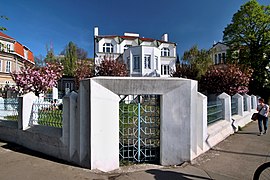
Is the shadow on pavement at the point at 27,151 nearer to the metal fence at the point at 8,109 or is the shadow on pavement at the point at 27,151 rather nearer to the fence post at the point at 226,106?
the metal fence at the point at 8,109

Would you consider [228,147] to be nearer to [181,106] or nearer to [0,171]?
[181,106]

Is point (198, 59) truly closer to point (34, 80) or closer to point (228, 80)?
point (228, 80)

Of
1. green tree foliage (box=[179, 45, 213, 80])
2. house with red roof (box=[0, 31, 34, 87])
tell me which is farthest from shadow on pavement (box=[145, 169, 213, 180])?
house with red roof (box=[0, 31, 34, 87])

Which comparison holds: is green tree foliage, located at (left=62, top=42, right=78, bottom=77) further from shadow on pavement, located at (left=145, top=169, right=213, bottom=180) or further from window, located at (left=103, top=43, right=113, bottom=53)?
shadow on pavement, located at (left=145, top=169, right=213, bottom=180)

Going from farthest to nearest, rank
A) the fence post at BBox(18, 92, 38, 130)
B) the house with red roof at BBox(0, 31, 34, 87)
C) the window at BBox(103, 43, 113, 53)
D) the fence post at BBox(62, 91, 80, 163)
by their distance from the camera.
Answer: the window at BBox(103, 43, 113, 53), the house with red roof at BBox(0, 31, 34, 87), the fence post at BBox(18, 92, 38, 130), the fence post at BBox(62, 91, 80, 163)

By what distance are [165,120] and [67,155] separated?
2.78 m

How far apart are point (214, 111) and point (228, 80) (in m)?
10.6

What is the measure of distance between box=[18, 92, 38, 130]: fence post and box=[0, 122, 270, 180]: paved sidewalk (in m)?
0.89

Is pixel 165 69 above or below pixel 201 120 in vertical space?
above

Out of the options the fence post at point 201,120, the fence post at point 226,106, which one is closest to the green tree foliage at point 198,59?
the fence post at point 226,106

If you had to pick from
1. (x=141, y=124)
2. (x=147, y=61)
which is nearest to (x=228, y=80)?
(x=147, y=61)

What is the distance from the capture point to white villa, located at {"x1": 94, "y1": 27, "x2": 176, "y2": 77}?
2667cm

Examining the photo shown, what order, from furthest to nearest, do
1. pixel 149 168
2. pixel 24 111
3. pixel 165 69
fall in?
pixel 165 69
pixel 24 111
pixel 149 168

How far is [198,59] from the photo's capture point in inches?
869
